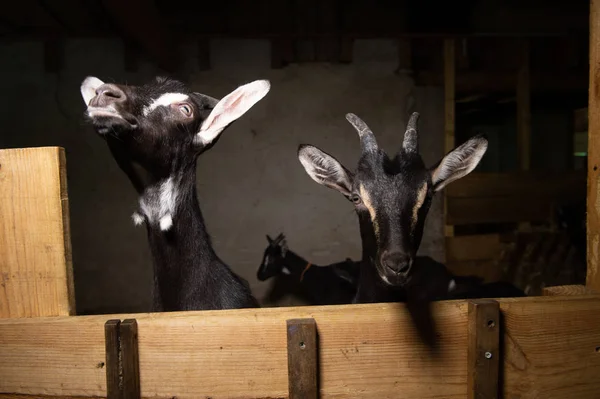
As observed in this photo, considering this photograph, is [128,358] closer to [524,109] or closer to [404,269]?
[404,269]

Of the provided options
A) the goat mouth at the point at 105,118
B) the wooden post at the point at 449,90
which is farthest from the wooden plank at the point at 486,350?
the wooden post at the point at 449,90

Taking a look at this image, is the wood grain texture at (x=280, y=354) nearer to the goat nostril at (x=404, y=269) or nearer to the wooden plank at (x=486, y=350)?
the wooden plank at (x=486, y=350)

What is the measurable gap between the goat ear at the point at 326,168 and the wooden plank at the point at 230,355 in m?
0.93

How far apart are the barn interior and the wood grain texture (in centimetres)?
441

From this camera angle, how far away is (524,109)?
19.9ft

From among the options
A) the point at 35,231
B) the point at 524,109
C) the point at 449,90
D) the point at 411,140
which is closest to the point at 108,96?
the point at 35,231

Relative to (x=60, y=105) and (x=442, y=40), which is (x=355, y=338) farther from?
(x=60, y=105)

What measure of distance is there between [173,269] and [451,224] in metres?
4.55

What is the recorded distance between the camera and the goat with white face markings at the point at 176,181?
89.5 inches

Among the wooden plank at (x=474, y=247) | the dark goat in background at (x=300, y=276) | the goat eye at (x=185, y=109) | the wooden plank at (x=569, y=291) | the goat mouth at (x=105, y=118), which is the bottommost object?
the dark goat in background at (x=300, y=276)

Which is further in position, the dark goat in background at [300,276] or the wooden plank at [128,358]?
the dark goat in background at [300,276]

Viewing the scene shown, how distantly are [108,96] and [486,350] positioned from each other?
1991mm

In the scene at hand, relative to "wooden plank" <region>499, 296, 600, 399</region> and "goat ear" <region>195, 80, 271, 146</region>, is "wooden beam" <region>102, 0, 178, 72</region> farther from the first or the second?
"wooden plank" <region>499, 296, 600, 399</region>

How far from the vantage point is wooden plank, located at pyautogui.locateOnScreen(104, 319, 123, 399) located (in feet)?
4.81
